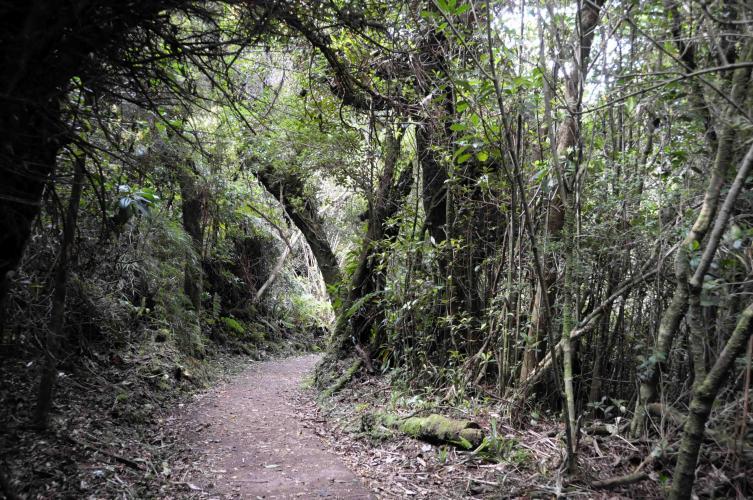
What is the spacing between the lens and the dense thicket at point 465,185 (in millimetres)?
2482

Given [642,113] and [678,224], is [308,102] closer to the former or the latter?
[642,113]

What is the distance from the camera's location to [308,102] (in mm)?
8102

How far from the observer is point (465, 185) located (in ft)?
21.8

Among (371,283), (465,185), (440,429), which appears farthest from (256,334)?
(440,429)

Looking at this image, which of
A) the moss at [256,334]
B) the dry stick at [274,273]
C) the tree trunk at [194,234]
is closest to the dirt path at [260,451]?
the tree trunk at [194,234]

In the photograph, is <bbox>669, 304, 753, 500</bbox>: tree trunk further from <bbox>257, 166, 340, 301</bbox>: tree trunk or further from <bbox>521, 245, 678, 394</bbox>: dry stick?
<bbox>257, 166, 340, 301</bbox>: tree trunk

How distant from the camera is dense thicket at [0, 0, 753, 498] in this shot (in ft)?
8.14

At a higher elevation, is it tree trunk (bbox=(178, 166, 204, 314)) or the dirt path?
tree trunk (bbox=(178, 166, 204, 314))

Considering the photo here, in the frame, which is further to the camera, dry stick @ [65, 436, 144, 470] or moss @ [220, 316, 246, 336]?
moss @ [220, 316, 246, 336]

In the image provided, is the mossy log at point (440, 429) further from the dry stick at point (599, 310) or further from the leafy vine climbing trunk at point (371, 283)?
the leafy vine climbing trunk at point (371, 283)

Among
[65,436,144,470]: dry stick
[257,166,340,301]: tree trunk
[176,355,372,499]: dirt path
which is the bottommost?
[176,355,372,499]: dirt path

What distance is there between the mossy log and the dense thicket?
514 mm

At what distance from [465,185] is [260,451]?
Answer: 167 inches

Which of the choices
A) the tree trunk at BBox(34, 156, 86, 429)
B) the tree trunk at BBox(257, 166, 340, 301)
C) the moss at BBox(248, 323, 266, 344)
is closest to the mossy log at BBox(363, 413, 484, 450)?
the tree trunk at BBox(34, 156, 86, 429)
